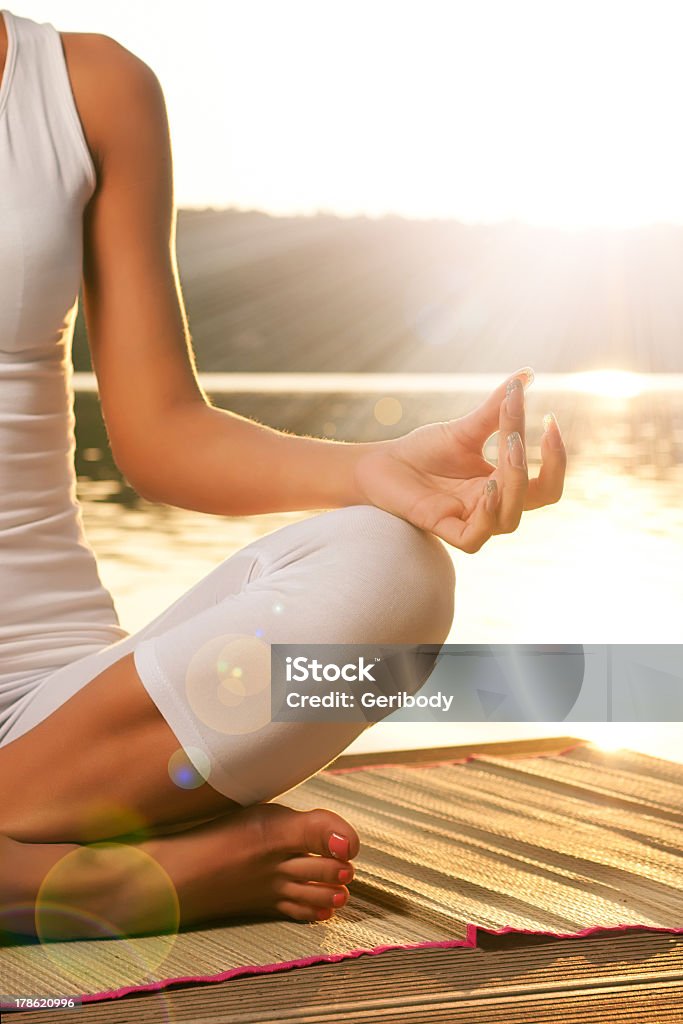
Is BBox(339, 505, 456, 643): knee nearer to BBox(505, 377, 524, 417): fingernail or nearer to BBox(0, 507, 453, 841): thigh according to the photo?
BBox(0, 507, 453, 841): thigh

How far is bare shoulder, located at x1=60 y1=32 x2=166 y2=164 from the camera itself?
3.41 feet

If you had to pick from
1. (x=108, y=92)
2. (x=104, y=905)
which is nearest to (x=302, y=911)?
(x=104, y=905)

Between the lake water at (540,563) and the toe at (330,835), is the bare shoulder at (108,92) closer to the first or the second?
the toe at (330,835)

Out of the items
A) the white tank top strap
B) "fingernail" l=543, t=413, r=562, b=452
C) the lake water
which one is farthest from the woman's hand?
the lake water

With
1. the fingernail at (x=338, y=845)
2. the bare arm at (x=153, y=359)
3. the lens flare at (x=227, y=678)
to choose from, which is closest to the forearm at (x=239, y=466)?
the bare arm at (x=153, y=359)

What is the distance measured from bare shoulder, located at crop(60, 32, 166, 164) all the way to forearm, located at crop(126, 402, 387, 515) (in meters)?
0.22

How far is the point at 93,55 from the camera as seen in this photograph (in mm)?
1054

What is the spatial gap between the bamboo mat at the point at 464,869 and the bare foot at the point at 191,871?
0.9 inches

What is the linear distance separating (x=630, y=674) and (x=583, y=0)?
2258 cm

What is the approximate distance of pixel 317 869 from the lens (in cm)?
97

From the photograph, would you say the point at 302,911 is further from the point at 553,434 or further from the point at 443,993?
the point at 553,434

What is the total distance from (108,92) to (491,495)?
474 mm

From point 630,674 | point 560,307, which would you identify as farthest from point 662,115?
point 630,674

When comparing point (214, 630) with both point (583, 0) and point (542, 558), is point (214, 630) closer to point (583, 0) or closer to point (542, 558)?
point (542, 558)
